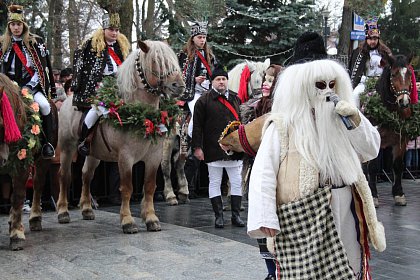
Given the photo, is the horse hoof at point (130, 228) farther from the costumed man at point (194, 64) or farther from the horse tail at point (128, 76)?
the costumed man at point (194, 64)

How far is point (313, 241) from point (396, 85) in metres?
7.03

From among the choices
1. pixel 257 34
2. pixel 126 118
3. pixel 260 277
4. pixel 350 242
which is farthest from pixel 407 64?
pixel 257 34

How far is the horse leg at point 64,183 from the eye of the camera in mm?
8766

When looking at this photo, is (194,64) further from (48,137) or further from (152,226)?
(152,226)

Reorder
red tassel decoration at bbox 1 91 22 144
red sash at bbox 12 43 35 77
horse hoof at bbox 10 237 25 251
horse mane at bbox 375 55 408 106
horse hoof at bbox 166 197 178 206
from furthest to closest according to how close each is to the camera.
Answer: horse hoof at bbox 166 197 178 206 < horse mane at bbox 375 55 408 106 < red sash at bbox 12 43 35 77 < horse hoof at bbox 10 237 25 251 < red tassel decoration at bbox 1 91 22 144

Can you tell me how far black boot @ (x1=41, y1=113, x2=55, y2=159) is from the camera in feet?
25.1

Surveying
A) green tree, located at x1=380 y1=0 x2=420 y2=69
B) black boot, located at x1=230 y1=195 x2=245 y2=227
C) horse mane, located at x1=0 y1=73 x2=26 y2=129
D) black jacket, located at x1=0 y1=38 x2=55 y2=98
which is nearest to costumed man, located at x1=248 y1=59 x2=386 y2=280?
horse mane, located at x1=0 y1=73 x2=26 y2=129

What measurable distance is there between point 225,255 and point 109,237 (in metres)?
1.81

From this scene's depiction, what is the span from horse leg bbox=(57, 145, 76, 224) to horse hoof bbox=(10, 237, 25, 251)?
6.00 ft

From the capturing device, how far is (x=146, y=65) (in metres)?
7.71

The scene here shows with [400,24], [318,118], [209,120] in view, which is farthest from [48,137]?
[400,24]

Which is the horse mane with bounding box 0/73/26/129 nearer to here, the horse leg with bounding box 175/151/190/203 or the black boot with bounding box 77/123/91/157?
the black boot with bounding box 77/123/91/157

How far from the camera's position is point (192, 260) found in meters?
6.26

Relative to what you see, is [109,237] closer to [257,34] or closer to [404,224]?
[404,224]
